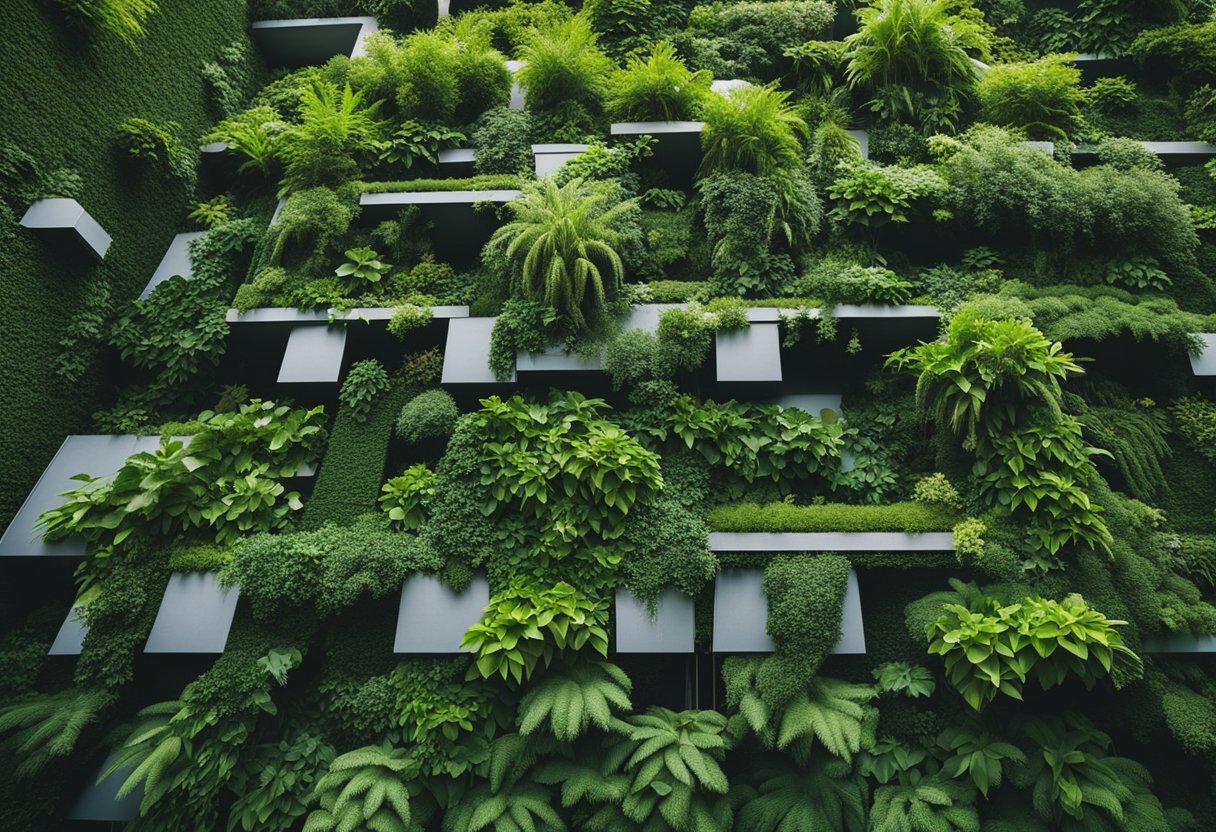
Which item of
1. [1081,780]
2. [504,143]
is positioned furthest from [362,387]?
[1081,780]

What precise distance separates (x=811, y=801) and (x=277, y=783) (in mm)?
5214

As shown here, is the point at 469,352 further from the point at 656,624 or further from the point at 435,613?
the point at 656,624

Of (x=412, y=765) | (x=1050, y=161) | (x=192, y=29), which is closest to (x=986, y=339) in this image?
(x=1050, y=161)

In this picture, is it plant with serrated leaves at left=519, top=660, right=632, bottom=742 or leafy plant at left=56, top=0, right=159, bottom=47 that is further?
leafy plant at left=56, top=0, right=159, bottom=47

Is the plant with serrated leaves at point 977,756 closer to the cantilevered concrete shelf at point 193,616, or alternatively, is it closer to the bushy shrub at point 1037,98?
the cantilevered concrete shelf at point 193,616

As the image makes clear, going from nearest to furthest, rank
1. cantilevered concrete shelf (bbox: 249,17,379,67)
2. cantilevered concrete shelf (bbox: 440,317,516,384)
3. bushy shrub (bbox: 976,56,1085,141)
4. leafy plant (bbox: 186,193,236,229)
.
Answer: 1. cantilevered concrete shelf (bbox: 440,317,516,384)
2. bushy shrub (bbox: 976,56,1085,141)
3. leafy plant (bbox: 186,193,236,229)
4. cantilevered concrete shelf (bbox: 249,17,379,67)

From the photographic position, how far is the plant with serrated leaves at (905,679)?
6887 millimetres

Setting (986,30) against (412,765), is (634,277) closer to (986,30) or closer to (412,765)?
(412,765)

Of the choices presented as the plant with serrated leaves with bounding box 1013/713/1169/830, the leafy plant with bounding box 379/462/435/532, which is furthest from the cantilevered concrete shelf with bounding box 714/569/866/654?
the leafy plant with bounding box 379/462/435/532

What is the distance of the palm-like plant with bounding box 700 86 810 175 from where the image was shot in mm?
9359

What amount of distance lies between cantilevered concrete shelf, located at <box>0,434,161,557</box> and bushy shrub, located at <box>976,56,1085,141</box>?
41.5 ft

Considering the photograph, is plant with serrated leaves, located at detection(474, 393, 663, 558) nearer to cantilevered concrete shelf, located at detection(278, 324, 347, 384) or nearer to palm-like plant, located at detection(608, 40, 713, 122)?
cantilevered concrete shelf, located at detection(278, 324, 347, 384)

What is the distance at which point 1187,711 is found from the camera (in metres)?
6.52

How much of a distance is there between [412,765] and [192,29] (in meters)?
12.2
